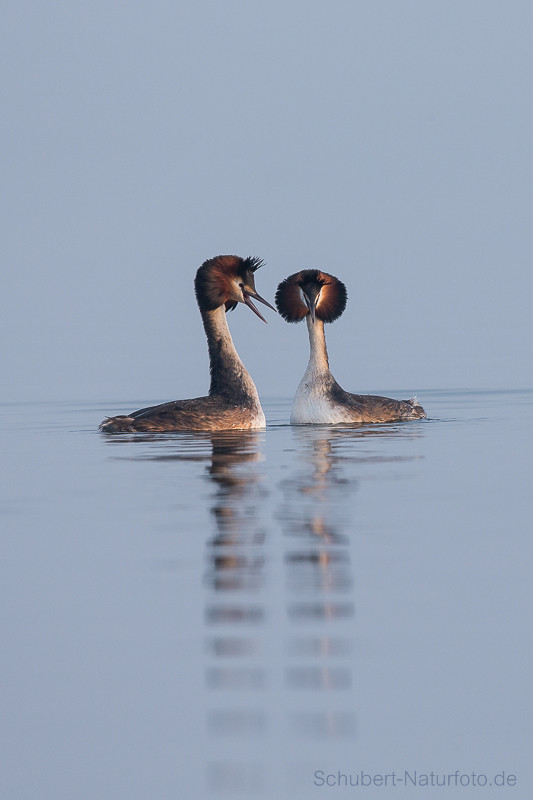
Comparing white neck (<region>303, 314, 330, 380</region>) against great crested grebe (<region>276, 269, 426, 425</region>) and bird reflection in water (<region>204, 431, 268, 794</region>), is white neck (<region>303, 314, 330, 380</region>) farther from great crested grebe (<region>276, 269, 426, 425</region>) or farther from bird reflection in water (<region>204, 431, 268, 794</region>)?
bird reflection in water (<region>204, 431, 268, 794</region>)

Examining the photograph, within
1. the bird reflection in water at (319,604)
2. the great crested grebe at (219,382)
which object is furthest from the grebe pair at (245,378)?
the bird reflection in water at (319,604)

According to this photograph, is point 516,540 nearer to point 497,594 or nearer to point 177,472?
point 497,594

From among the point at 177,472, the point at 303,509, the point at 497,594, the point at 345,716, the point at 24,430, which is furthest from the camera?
the point at 24,430

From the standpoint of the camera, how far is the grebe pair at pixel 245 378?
1645 centimetres

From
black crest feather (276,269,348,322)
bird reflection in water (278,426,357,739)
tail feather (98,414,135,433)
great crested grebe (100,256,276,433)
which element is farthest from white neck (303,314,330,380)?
bird reflection in water (278,426,357,739)

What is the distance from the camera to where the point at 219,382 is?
1700 cm

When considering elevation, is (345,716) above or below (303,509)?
below

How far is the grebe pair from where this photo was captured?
16.5 m

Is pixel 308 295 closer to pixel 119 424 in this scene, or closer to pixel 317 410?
pixel 317 410

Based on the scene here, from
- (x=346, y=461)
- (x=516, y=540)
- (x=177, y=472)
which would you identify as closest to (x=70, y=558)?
(x=516, y=540)

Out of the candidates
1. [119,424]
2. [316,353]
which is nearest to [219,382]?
[119,424]

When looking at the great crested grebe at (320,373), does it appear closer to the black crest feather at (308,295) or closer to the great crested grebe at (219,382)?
the black crest feather at (308,295)

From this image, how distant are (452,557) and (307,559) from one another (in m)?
0.96

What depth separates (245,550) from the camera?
347 inches
